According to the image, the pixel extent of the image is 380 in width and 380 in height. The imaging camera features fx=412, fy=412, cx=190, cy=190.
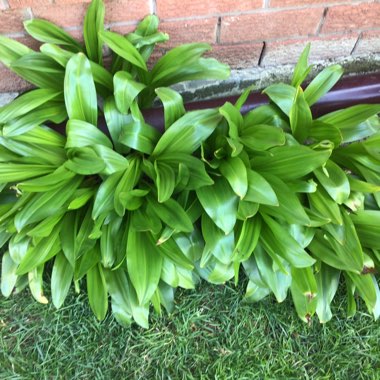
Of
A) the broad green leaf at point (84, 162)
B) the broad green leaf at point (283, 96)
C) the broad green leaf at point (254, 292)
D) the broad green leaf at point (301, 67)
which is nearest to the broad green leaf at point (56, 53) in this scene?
the broad green leaf at point (84, 162)

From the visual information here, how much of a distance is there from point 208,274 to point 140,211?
0.41 m

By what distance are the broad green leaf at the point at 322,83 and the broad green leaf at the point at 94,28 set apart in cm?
85

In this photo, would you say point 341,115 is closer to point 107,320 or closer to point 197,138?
point 197,138

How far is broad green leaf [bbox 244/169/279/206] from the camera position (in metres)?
1.40

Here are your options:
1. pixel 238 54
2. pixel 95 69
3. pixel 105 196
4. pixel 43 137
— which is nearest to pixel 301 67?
pixel 238 54

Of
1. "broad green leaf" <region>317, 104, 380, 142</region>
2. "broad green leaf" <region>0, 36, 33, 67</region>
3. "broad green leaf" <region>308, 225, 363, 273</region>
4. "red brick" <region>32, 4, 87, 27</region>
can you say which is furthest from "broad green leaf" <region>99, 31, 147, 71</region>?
"broad green leaf" <region>308, 225, 363, 273</region>

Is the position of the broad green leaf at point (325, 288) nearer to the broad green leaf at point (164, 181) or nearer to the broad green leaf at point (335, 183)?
the broad green leaf at point (335, 183)

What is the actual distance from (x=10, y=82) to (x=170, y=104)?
85 cm

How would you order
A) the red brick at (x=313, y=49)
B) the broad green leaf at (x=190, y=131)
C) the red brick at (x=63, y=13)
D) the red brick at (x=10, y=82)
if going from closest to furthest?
1. the broad green leaf at (x=190, y=131)
2. the red brick at (x=63, y=13)
3. the red brick at (x=10, y=82)
4. the red brick at (x=313, y=49)

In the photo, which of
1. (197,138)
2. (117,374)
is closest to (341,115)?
(197,138)

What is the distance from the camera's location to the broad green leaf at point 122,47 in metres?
1.51

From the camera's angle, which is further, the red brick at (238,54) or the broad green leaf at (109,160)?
the red brick at (238,54)

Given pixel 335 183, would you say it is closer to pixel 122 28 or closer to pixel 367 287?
pixel 367 287

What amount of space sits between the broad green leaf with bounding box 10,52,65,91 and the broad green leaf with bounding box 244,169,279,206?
2.72 ft
